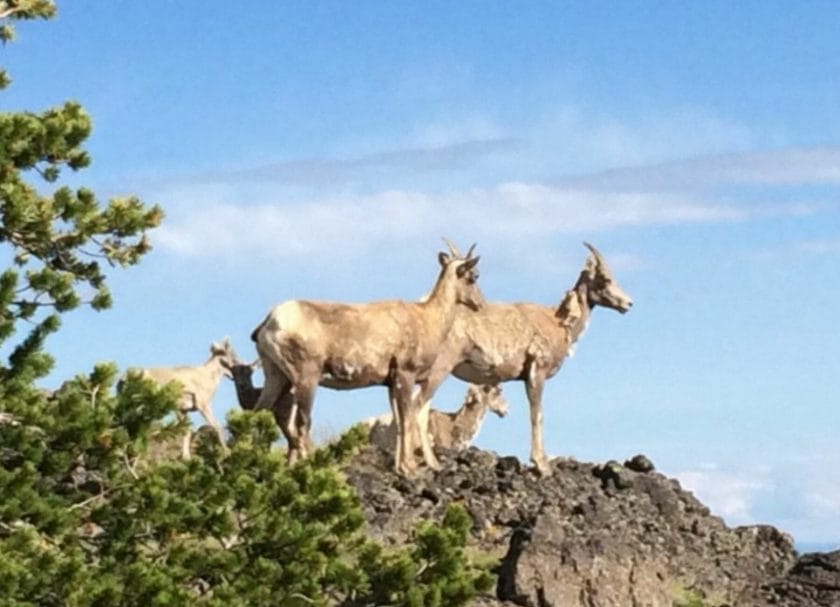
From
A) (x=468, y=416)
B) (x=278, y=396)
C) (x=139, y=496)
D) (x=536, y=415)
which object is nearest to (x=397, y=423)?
(x=278, y=396)

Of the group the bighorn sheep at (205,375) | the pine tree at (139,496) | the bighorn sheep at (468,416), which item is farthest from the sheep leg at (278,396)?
the pine tree at (139,496)

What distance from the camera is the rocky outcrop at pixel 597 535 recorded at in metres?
25.6

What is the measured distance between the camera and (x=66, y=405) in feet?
59.8

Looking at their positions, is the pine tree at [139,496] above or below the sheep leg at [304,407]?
below

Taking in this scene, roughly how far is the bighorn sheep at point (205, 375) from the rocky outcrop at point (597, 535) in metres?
4.77

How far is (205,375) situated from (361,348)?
22.5 feet

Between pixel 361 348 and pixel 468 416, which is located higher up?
pixel 468 416

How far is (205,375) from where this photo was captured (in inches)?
1411

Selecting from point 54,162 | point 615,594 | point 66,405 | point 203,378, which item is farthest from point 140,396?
point 203,378

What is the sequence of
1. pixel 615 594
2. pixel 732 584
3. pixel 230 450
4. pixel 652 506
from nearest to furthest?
pixel 230 450 → pixel 615 594 → pixel 732 584 → pixel 652 506

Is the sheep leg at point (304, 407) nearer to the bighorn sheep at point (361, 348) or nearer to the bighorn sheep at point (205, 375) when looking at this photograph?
the bighorn sheep at point (361, 348)

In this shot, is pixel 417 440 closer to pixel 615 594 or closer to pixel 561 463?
pixel 561 463

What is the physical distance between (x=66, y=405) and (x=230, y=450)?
1.38m

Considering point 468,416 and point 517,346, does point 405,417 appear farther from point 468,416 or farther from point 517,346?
point 468,416
